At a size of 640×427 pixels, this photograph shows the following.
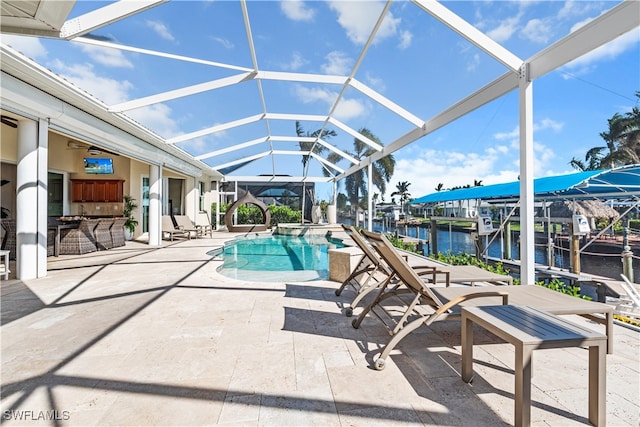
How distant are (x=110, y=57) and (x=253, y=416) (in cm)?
652

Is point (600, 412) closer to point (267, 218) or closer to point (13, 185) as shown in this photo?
point (13, 185)

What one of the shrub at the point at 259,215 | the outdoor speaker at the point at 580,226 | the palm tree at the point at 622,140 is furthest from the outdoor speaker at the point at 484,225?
the palm tree at the point at 622,140

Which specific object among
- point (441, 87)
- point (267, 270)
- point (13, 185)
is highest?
point (441, 87)

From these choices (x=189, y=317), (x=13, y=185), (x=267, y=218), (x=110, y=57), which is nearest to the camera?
(x=189, y=317)

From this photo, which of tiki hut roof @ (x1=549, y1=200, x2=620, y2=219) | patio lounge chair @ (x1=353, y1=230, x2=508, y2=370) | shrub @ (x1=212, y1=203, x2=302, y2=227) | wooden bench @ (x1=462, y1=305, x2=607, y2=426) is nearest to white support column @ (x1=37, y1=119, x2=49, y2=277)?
patio lounge chair @ (x1=353, y1=230, x2=508, y2=370)

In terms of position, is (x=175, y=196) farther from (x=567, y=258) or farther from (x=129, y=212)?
(x=567, y=258)

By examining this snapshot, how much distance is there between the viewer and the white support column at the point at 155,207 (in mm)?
9211

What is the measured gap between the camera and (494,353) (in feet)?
7.66

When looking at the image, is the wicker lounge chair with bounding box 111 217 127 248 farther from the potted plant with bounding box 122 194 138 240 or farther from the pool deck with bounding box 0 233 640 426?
the pool deck with bounding box 0 233 640 426

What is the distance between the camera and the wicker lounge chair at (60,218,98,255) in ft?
24.2

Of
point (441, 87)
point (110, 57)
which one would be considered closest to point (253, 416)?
point (110, 57)

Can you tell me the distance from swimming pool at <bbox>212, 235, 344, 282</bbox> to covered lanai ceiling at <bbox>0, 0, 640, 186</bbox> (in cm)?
392

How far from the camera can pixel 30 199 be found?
4641mm

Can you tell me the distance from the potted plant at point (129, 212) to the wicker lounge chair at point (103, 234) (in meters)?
2.16
